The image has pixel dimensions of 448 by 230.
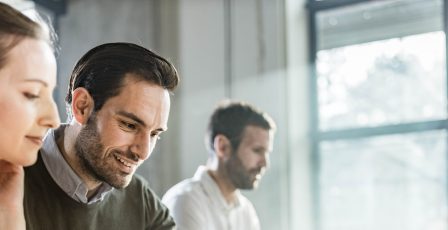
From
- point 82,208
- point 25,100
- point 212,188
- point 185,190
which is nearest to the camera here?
point 25,100

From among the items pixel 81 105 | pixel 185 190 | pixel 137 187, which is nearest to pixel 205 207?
pixel 185 190

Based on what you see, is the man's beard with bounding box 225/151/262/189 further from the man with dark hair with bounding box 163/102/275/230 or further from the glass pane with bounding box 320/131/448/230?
the glass pane with bounding box 320/131/448/230

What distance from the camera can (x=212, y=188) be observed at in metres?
0.98

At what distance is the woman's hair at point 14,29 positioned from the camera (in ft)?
1.49

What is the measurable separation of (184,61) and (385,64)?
0.71 meters

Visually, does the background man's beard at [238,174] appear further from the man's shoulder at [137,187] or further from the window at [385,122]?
the man's shoulder at [137,187]

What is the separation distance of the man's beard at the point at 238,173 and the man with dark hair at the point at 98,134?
509 mm

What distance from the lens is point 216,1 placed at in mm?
993

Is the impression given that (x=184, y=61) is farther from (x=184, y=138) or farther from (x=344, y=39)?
(x=344, y=39)

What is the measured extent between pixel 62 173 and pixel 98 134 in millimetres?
35

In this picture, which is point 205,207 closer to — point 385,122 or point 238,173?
point 238,173

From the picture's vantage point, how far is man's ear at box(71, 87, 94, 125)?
53 centimetres

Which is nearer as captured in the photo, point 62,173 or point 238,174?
point 62,173

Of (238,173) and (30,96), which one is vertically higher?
(30,96)
